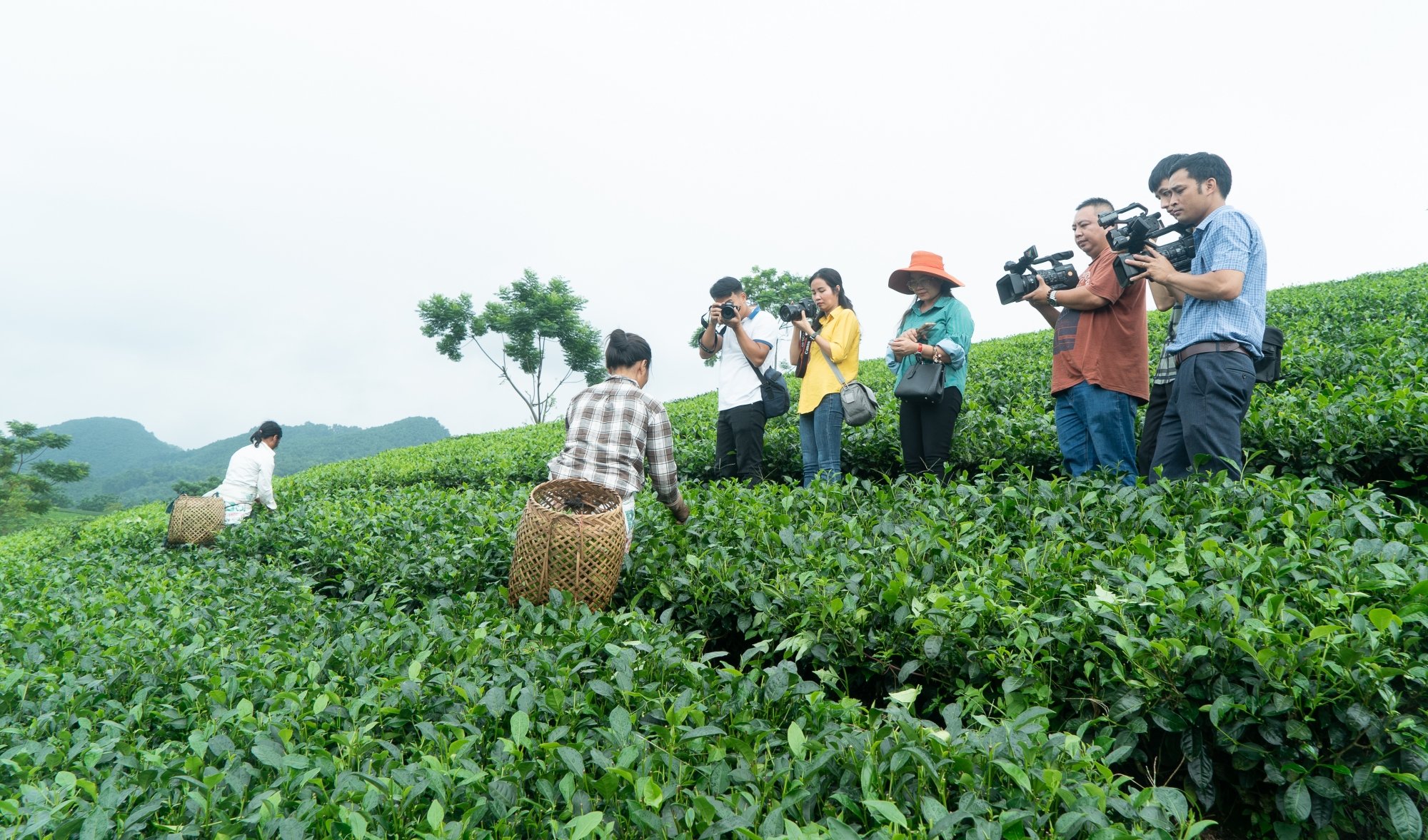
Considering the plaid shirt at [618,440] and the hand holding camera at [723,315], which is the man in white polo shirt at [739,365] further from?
the plaid shirt at [618,440]

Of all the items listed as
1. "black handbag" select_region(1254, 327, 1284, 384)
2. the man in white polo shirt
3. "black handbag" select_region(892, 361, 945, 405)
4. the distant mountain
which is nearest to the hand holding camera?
the man in white polo shirt

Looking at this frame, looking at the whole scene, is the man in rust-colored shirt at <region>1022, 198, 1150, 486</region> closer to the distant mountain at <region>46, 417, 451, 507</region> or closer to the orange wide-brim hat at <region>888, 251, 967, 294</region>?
the orange wide-brim hat at <region>888, 251, 967, 294</region>

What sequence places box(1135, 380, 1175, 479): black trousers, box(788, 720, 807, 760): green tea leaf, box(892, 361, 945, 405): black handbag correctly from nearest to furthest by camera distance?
box(788, 720, 807, 760): green tea leaf, box(1135, 380, 1175, 479): black trousers, box(892, 361, 945, 405): black handbag

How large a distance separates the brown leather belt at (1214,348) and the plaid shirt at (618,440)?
253 centimetres

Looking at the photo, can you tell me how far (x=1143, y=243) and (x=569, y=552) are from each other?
10.5 feet

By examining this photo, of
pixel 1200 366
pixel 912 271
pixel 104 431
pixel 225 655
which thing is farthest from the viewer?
pixel 104 431

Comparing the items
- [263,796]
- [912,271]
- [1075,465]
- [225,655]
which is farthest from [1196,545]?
[225,655]

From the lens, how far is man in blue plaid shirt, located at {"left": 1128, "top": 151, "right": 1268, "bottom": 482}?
→ 12.0 ft

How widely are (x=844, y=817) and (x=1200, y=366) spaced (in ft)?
9.67

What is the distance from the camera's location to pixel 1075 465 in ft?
15.4

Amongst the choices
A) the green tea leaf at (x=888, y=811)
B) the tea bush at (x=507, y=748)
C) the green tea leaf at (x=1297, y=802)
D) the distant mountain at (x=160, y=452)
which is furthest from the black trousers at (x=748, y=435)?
the distant mountain at (x=160, y=452)

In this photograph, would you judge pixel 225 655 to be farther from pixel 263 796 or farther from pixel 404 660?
pixel 263 796

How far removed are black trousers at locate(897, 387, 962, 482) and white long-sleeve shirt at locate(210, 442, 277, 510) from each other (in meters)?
6.09

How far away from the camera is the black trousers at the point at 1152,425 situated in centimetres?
433
